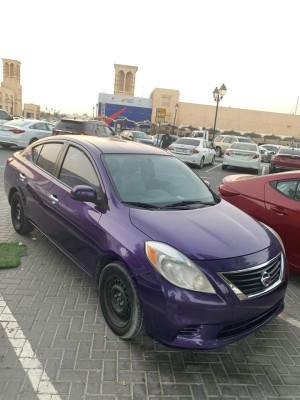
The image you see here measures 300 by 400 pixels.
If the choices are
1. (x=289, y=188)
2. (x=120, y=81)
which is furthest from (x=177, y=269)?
(x=120, y=81)

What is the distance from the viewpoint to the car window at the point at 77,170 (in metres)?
3.35

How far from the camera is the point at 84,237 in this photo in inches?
123

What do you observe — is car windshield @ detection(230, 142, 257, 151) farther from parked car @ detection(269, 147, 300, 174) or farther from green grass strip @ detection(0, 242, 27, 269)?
green grass strip @ detection(0, 242, 27, 269)

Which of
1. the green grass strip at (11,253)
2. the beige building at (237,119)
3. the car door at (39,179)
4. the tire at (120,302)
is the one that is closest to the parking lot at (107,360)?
the tire at (120,302)

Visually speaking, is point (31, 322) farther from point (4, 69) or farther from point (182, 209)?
point (4, 69)

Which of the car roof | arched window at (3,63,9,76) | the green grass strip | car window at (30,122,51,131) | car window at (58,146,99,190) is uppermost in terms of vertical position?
arched window at (3,63,9,76)

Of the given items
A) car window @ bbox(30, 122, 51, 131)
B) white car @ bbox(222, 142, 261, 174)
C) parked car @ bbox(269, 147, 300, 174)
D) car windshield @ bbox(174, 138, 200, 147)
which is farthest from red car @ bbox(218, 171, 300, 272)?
car window @ bbox(30, 122, 51, 131)

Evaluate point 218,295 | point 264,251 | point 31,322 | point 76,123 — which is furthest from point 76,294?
point 76,123

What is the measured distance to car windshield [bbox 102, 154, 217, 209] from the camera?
10.4ft

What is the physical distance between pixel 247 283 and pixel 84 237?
1584mm

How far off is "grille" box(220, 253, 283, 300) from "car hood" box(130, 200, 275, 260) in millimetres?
145

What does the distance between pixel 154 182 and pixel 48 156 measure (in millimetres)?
1641

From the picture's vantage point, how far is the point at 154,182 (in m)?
3.52

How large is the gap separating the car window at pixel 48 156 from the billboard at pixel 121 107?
51538 mm
